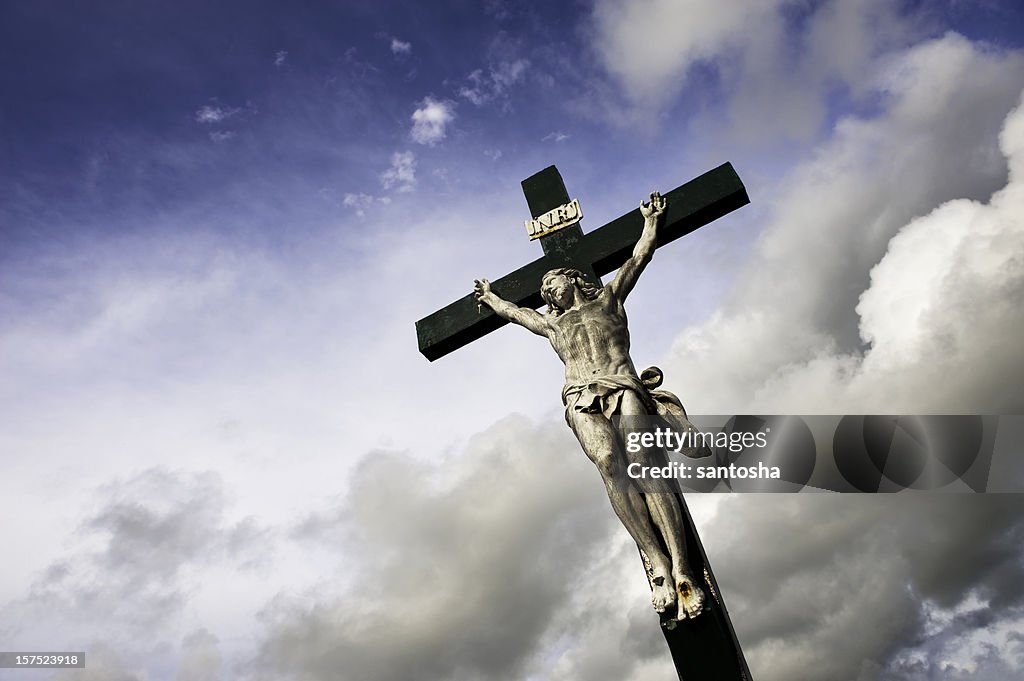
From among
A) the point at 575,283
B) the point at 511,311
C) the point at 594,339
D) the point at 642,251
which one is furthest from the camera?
the point at 511,311

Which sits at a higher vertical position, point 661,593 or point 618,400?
point 618,400

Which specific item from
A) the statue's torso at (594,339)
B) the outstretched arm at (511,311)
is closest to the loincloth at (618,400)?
the statue's torso at (594,339)

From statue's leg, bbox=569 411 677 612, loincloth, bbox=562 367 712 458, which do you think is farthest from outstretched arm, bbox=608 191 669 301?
statue's leg, bbox=569 411 677 612

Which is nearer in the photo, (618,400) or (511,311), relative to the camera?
(618,400)

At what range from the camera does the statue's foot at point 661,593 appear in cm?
365

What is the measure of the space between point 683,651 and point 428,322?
11.5 ft

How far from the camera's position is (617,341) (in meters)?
4.66

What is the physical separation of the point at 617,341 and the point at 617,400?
2.07ft

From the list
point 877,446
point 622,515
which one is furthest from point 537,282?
point 877,446

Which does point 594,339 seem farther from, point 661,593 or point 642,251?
point 661,593

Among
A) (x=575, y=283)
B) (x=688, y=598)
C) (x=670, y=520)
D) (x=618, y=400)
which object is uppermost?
(x=575, y=283)

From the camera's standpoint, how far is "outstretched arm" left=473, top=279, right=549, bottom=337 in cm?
519

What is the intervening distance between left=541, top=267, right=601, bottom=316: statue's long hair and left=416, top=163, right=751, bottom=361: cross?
0.19m

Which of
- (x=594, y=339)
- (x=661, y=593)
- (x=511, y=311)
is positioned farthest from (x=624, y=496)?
(x=511, y=311)
